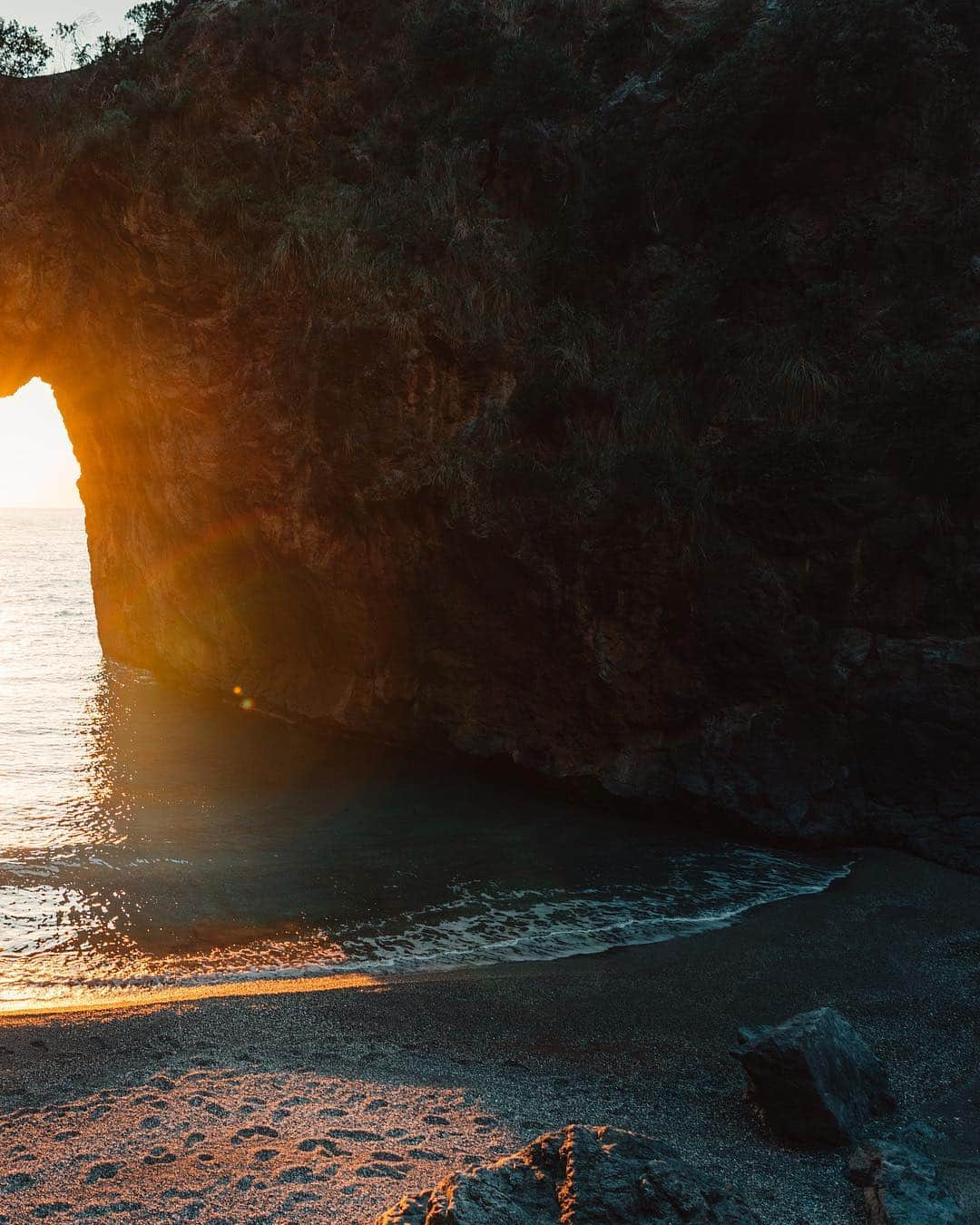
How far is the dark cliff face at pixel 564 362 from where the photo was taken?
928cm

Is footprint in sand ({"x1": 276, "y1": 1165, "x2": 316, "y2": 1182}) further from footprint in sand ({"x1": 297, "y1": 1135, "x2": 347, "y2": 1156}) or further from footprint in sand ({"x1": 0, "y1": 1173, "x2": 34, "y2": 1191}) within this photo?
footprint in sand ({"x1": 0, "y1": 1173, "x2": 34, "y2": 1191})

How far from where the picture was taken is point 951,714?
8.80 meters

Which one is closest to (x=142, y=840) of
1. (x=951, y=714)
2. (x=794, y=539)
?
(x=794, y=539)

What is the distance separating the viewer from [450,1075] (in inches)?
193

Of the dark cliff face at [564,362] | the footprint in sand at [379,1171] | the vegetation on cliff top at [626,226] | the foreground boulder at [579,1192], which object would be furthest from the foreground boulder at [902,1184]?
the vegetation on cliff top at [626,226]

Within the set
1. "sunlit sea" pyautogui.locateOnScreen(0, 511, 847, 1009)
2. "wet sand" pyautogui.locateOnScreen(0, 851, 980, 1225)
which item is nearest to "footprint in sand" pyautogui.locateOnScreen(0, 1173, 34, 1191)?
"wet sand" pyautogui.locateOnScreen(0, 851, 980, 1225)

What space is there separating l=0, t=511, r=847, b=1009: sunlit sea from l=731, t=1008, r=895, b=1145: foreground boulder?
2.55m

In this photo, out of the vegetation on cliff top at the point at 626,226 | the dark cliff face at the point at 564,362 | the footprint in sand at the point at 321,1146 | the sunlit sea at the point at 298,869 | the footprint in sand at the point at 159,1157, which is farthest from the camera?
the vegetation on cliff top at the point at 626,226

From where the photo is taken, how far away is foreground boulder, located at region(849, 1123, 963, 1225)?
140 inches

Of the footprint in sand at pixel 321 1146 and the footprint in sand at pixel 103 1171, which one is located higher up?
the footprint in sand at pixel 103 1171

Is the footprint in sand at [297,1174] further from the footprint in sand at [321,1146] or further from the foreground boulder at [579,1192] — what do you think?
the foreground boulder at [579,1192]

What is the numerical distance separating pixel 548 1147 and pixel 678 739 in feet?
22.8

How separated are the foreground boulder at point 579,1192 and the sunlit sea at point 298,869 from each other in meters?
3.19

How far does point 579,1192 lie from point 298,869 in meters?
5.52
